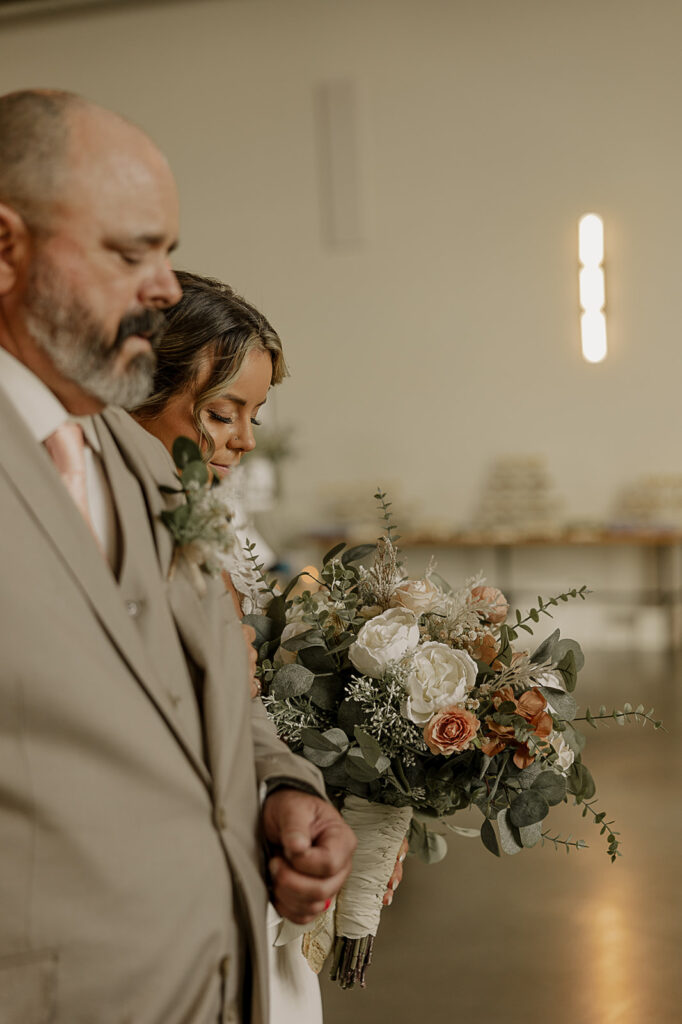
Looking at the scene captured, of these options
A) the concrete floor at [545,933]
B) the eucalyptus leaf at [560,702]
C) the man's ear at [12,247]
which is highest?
the man's ear at [12,247]

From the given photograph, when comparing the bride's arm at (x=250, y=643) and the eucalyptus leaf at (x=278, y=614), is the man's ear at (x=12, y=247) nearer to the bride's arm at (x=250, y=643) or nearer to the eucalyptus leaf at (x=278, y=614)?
the bride's arm at (x=250, y=643)

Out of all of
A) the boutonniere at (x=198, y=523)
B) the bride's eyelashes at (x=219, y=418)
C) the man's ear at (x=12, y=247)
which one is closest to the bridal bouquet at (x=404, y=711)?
the bride's eyelashes at (x=219, y=418)

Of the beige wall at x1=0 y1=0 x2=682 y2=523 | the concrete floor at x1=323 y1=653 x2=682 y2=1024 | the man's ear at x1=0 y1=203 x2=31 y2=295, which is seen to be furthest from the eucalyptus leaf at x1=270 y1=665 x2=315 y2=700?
the beige wall at x1=0 y1=0 x2=682 y2=523

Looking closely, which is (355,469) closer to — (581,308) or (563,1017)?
(581,308)

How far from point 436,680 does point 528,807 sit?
1.00ft

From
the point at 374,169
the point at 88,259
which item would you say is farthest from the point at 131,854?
the point at 374,169

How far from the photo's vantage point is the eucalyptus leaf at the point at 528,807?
1730 millimetres

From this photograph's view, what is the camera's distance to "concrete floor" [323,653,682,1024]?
117 inches

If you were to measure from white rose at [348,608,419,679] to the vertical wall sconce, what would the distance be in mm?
7907

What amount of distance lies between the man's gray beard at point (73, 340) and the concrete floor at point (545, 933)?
240 cm

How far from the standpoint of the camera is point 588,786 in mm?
1802

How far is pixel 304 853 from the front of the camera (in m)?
1.19

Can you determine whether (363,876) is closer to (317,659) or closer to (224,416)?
(317,659)

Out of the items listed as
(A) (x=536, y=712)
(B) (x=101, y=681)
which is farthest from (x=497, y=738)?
(B) (x=101, y=681)
